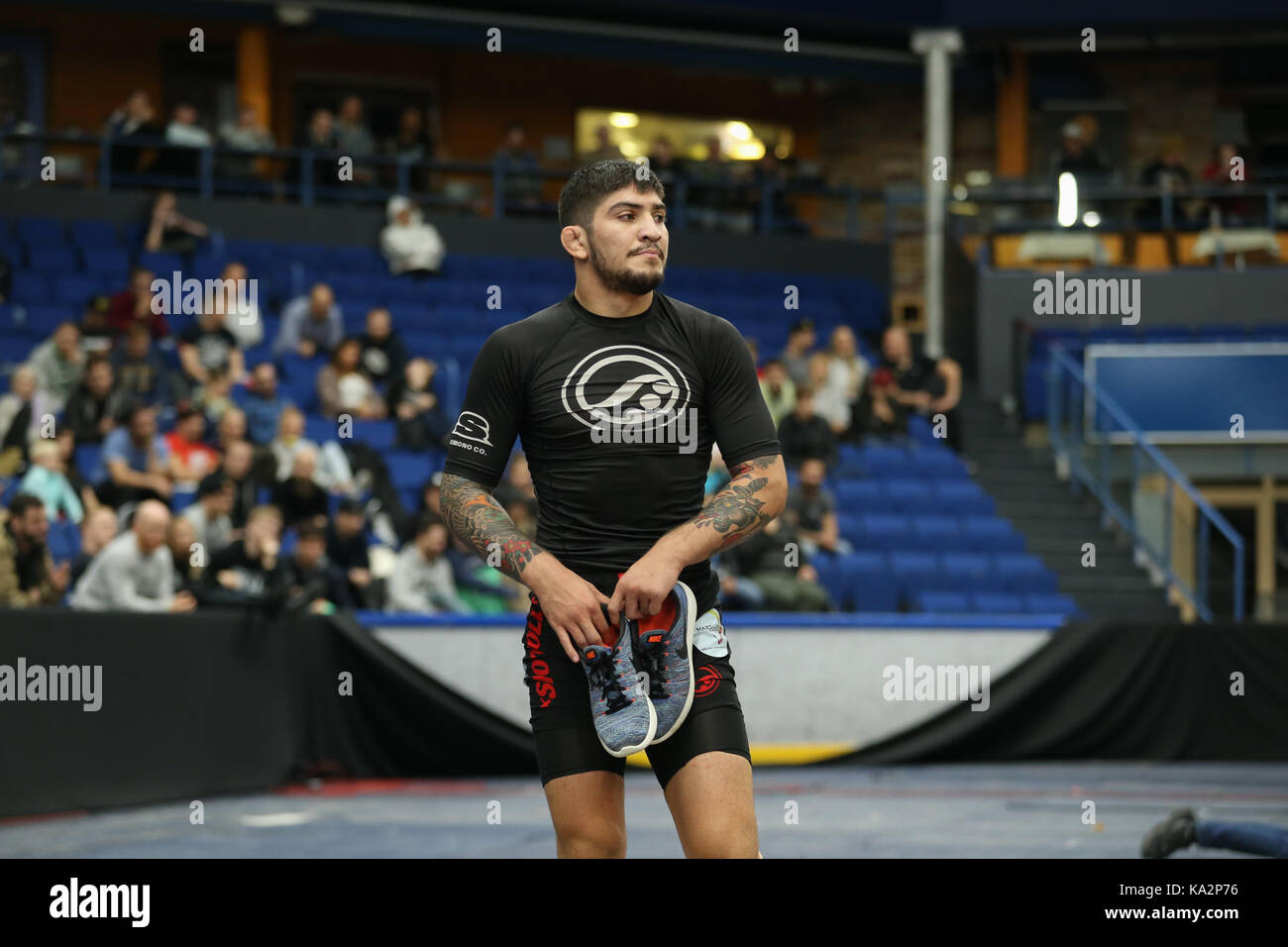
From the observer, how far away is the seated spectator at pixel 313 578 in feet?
37.6

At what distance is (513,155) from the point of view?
71.2 ft

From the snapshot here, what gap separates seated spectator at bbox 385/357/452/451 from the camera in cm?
1504

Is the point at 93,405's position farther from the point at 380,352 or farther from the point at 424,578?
the point at 424,578

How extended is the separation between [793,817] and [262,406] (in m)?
6.70

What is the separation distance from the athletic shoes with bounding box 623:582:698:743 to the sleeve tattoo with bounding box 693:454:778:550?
0.17 meters

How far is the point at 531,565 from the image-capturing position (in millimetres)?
4059

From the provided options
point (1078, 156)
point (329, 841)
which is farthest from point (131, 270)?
point (1078, 156)

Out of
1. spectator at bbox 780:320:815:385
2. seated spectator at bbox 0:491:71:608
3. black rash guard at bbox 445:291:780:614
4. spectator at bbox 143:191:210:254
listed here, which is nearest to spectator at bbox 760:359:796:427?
spectator at bbox 780:320:815:385

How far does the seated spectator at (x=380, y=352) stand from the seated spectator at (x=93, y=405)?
2.51 meters

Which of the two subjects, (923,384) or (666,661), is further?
(923,384)

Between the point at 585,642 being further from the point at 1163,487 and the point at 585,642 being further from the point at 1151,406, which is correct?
the point at 1151,406

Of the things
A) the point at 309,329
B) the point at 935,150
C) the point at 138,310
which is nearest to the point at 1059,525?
the point at 935,150

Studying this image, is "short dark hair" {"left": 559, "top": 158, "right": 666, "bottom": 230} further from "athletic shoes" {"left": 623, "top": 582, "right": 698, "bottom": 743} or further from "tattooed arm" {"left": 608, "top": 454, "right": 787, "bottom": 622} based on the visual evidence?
"athletic shoes" {"left": 623, "top": 582, "right": 698, "bottom": 743}

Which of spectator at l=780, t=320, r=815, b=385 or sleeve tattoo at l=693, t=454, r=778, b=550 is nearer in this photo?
sleeve tattoo at l=693, t=454, r=778, b=550
